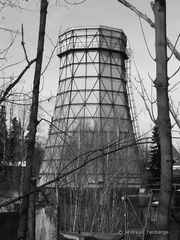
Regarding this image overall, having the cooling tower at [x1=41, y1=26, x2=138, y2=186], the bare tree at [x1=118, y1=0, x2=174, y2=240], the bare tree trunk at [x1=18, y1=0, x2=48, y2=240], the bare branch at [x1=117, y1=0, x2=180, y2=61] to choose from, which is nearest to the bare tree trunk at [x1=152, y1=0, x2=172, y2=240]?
the bare tree at [x1=118, y1=0, x2=174, y2=240]

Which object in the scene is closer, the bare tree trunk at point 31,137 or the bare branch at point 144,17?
the bare tree trunk at point 31,137

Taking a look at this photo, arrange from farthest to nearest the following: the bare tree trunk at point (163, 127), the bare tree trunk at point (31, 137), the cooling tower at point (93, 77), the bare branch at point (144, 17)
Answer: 1. the cooling tower at point (93, 77)
2. the bare branch at point (144, 17)
3. the bare tree trunk at point (163, 127)
4. the bare tree trunk at point (31, 137)

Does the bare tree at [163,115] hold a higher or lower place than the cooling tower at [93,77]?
lower

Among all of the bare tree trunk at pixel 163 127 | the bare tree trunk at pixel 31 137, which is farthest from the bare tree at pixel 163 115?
the bare tree trunk at pixel 31 137

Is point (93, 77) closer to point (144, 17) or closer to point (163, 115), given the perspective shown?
point (144, 17)

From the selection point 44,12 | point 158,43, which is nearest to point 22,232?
point 44,12

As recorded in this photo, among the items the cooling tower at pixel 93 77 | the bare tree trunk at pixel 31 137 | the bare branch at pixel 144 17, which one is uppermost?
the cooling tower at pixel 93 77

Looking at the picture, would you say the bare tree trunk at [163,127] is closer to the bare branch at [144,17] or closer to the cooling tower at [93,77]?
the bare branch at [144,17]

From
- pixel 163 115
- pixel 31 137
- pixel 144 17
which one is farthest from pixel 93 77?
pixel 31 137

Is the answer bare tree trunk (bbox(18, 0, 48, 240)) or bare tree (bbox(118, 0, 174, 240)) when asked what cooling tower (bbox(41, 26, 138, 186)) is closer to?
bare tree (bbox(118, 0, 174, 240))

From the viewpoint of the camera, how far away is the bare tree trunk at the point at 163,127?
332 cm

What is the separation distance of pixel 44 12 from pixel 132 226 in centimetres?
2087

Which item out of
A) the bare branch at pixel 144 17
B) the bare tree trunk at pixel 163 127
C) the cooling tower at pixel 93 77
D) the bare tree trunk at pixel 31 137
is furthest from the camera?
the cooling tower at pixel 93 77

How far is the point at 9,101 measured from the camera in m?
3.38
